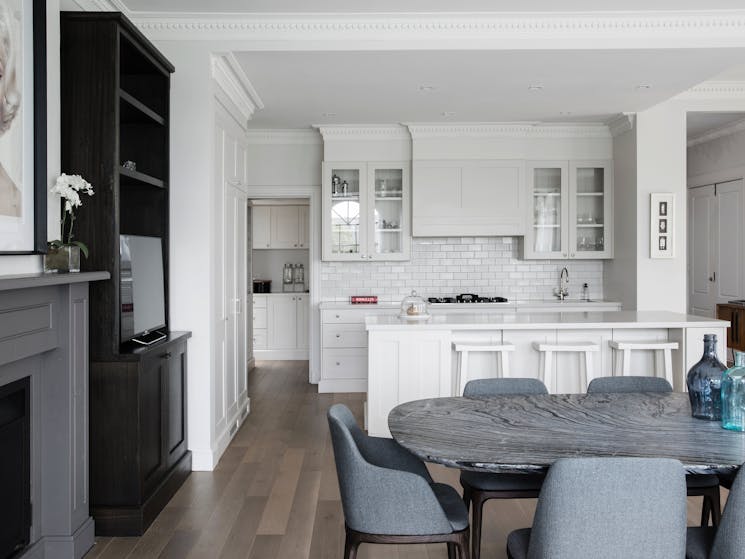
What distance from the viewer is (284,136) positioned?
7.50 metres

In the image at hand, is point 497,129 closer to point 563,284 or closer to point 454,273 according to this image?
point 454,273

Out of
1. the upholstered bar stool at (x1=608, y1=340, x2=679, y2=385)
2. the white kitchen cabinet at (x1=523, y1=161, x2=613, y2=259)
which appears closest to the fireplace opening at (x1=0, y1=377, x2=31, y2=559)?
the upholstered bar stool at (x1=608, y1=340, x2=679, y2=385)

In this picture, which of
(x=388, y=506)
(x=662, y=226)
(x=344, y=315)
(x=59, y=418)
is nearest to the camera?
(x=388, y=506)

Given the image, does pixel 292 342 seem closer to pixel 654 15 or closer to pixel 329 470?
pixel 329 470

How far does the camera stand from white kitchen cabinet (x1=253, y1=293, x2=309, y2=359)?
8.97 metres

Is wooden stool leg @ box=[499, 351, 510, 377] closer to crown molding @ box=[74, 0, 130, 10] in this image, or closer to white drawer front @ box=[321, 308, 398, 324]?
white drawer front @ box=[321, 308, 398, 324]

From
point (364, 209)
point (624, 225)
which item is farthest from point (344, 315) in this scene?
point (624, 225)

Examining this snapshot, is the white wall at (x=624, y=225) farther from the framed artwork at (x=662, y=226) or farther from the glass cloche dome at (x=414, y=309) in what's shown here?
the glass cloche dome at (x=414, y=309)

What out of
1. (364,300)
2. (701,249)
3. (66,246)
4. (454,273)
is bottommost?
(364,300)

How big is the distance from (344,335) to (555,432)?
4.82 metres

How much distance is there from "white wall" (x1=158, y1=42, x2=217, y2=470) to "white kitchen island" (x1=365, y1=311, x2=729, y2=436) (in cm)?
118

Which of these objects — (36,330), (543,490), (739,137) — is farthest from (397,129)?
(543,490)

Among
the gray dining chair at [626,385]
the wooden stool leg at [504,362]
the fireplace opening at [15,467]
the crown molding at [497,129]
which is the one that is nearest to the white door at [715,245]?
the crown molding at [497,129]

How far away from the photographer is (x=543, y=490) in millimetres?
1837
